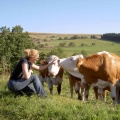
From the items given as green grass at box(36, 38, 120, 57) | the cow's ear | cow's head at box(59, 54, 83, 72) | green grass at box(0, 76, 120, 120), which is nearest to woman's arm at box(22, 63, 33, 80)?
green grass at box(0, 76, 120, 120)

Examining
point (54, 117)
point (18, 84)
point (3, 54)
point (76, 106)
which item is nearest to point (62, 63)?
point (18, 84)

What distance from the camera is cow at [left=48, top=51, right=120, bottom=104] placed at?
10047 millimetres

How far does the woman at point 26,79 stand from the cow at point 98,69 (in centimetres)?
288

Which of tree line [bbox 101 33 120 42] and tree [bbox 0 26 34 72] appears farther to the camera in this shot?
tree line [bbox 101 33 120 42]

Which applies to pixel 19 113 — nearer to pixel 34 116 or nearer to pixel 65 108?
pixel 34 116

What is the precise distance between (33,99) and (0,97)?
4.17 feet

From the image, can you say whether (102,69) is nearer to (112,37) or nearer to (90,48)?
(90,48)

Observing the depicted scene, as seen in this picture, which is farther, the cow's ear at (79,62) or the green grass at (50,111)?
the cow's ear at (79,62)

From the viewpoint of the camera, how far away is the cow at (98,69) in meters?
10.0

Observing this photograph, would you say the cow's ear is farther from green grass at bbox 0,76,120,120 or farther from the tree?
the tree

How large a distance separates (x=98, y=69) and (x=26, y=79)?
341 cm

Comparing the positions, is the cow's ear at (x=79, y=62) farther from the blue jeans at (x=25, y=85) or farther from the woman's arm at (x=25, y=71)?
the woman's arm at (x=25, y=71)

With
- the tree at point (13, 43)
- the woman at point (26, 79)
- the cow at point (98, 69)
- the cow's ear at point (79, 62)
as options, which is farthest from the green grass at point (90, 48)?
the woman at point (26, 79)

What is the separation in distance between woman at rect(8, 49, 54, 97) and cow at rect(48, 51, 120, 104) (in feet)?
9.45
